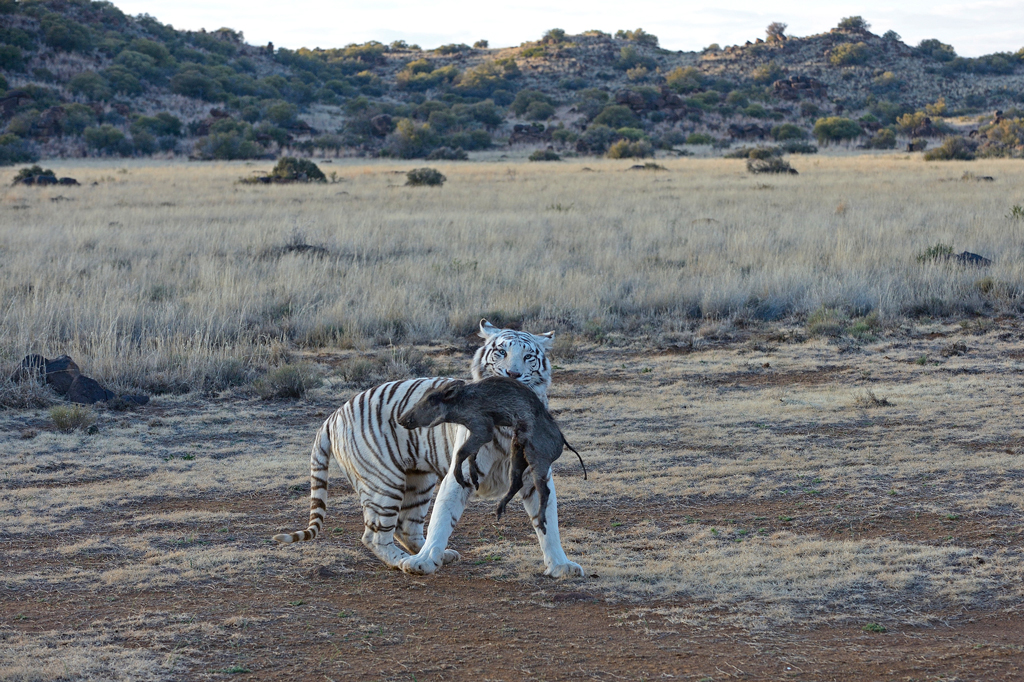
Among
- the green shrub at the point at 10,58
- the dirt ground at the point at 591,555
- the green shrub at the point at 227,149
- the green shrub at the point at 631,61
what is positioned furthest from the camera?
the green shrub at the point at 631,61

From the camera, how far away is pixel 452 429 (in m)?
4.72

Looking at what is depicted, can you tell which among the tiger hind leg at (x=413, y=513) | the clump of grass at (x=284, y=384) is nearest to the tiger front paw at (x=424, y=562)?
the tiger hind leg at (x=413, y=513)

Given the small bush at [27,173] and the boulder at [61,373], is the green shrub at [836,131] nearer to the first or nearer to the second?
the small bush at [27,173]

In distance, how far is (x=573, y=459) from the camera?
722cm

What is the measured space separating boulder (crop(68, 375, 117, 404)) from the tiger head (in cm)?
511

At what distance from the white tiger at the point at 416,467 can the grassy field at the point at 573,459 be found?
19cm

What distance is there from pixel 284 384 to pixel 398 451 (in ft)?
14.8

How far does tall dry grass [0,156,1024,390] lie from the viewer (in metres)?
11.0

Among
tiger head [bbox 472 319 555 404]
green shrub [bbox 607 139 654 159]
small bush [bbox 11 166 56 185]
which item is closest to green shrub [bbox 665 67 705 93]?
green shrub [bbox 607 139 654 159]

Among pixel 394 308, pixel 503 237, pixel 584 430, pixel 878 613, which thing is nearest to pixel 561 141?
pixel 503 237

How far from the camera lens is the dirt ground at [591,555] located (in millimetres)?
3969

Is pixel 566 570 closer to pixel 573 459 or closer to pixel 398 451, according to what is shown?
pixel 398 451

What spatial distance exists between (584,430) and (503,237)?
10.2 m

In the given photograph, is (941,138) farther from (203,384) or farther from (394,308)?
(203,384)
